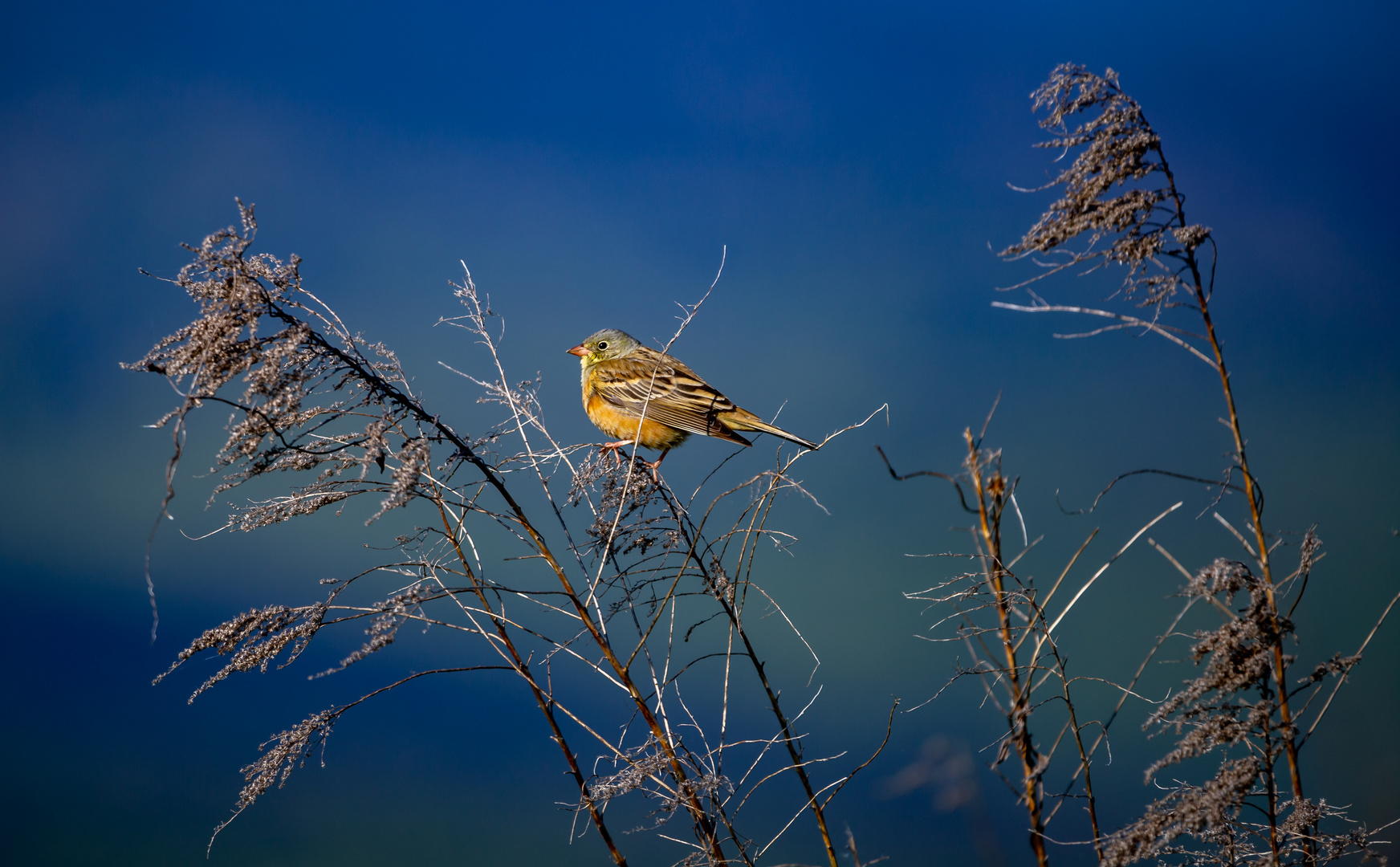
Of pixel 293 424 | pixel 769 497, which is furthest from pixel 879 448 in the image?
pixel 293 424

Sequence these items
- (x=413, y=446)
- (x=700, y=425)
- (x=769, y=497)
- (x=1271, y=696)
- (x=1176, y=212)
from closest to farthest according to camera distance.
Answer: (x=413, y=446), (x=1271, y=696), (x=769, y=497), (x=1176, y=212), (x=700, y=425)

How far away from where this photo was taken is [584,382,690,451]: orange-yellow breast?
15.6ft

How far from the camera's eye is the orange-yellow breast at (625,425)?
476cm

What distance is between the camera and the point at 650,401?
4.35 metres

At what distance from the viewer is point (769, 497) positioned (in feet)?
9.00

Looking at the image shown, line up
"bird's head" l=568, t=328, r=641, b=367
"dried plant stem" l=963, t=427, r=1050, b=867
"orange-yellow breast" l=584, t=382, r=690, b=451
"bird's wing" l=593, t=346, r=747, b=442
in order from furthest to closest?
"bird's head" l=568, t=328, r=641, b=367 → "orange-yellow breast" l=584, t=382, r=690, b=451 → "bird's wing" l=593, t=346, r=747, b=442 → "dried plant stem" l=963, t=427, r=1050, b=867

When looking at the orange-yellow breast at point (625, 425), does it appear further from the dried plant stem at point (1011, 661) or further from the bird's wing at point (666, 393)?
the dried plant stem at point (1011, 661)

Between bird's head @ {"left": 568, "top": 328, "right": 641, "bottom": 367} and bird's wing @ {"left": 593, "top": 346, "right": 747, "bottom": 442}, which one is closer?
bird's wing @ {"left": 593, "top": 346, "right": 747, "bottom": 442}

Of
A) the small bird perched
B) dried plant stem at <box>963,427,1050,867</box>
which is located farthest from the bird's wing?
dried plant stem at <box>963,427,1050,867</box>

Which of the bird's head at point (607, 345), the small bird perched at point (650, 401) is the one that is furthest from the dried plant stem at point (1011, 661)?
the bird's head at point (607, 345)

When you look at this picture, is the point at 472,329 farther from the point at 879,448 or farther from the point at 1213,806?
the point at 1213,806

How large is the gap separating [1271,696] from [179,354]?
3.21m

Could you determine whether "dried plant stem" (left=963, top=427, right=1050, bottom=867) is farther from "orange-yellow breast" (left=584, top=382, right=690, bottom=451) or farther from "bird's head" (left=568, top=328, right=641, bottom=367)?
"bird's head" (left=568, top=328, right=641, bottom=367)

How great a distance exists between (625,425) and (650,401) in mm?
729
